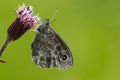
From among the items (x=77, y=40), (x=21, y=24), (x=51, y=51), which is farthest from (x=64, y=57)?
(x=77, y=40)

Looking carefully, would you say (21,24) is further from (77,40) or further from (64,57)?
(77,40)

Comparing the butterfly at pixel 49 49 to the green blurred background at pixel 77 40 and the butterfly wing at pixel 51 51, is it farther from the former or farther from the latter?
the green blurred background at pixel 77 40

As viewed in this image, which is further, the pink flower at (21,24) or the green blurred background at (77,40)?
the green blurred background at (77,40)

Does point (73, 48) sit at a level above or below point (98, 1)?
below

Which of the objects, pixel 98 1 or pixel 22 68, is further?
pixel 98 1

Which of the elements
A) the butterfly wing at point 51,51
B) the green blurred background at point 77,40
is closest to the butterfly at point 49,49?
the butterfly wing at point 51,51

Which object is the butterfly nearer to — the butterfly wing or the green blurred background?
the butterfly wing

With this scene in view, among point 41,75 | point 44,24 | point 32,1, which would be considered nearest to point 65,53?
point 44,24

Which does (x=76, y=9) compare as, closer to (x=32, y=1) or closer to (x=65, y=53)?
(x=32, y=1)
